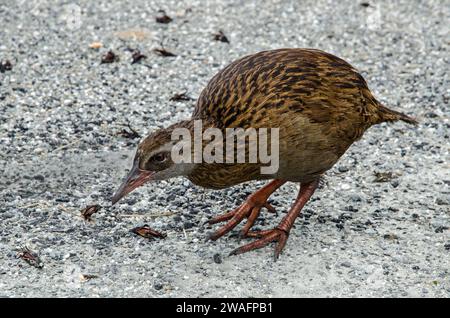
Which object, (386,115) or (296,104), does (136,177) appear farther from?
(386,115)

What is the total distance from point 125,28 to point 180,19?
72cm

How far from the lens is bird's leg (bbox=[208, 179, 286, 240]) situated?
657 cm

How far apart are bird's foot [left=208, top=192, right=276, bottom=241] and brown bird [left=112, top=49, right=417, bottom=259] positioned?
27cm

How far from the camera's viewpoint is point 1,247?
20.6ft

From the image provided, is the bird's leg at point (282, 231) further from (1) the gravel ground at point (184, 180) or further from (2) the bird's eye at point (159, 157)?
(2) the bird's eye at point (159, 157)

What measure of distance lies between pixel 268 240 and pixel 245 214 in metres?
0.35

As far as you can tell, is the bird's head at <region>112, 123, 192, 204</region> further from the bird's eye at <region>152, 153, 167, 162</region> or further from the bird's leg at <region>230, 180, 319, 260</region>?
the bird's leg at <region>230, 180, 319, 260</region>

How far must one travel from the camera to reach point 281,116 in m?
5.84

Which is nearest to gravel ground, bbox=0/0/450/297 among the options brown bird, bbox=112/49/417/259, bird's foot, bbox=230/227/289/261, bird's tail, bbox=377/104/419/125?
bird's foot, bbox=230/227/289/261

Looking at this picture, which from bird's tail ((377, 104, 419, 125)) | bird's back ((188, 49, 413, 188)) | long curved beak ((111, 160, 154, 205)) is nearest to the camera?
bird's back ((188, 49, 413, 188))

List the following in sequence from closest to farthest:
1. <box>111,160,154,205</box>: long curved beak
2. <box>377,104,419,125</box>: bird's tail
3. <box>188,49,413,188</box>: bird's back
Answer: <box>188,49,413,188</box>: bird's back < <box>111,160,154,205</box>: long curved beak < <box>377,104,419,125</box>: bird's tail

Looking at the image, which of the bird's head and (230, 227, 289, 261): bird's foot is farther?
(230, 227, 289, 261): bird's foot

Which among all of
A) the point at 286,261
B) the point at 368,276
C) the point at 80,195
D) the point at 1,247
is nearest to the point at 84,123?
the point at 80,195

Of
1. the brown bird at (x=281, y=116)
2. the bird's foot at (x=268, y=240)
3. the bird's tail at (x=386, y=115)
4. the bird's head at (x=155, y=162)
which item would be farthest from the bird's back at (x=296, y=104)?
the bird's foot at (x=268, y=240)
